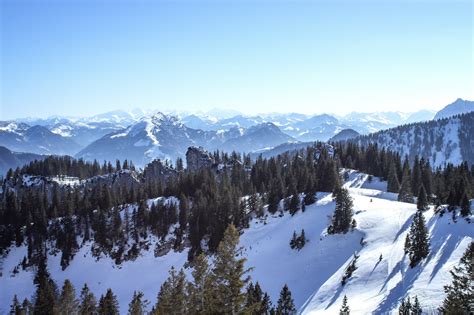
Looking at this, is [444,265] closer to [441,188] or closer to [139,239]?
[441,188]

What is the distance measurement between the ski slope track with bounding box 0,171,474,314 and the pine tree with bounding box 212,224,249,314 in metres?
25.5

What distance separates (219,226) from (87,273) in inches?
1448

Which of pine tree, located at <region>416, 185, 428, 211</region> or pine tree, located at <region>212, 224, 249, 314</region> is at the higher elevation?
pine tree, located at <region>212, 224, 249, 314</region>

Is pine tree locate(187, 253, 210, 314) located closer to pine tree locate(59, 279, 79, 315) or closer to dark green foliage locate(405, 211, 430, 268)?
pine tree locate(59, 279, 79, 315)

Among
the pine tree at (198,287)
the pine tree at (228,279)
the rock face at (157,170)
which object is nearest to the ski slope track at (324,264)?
the pine tree at (198,287)

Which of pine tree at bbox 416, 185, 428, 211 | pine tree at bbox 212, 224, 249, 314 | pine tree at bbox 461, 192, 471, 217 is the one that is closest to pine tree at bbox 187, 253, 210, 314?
pine tree at bbox 212, 224, 249, 314

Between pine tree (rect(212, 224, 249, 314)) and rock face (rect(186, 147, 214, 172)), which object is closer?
pine tree (rect(212, 224, 249, 314))

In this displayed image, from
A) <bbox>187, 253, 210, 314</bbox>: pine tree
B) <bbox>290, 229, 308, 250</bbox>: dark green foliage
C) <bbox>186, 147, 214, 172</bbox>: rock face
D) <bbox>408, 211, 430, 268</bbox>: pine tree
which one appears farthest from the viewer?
<bbox>186, 147, 214, 172</bbox>: rock face

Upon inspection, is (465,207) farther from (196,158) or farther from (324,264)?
(196,158)

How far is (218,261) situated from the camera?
23000 millimetres

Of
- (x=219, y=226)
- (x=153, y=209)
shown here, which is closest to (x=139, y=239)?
(x=153, y=209)

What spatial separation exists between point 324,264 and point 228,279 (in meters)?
53.1

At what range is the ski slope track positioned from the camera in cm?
4978

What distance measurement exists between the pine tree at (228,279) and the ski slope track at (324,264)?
25.5 metres
